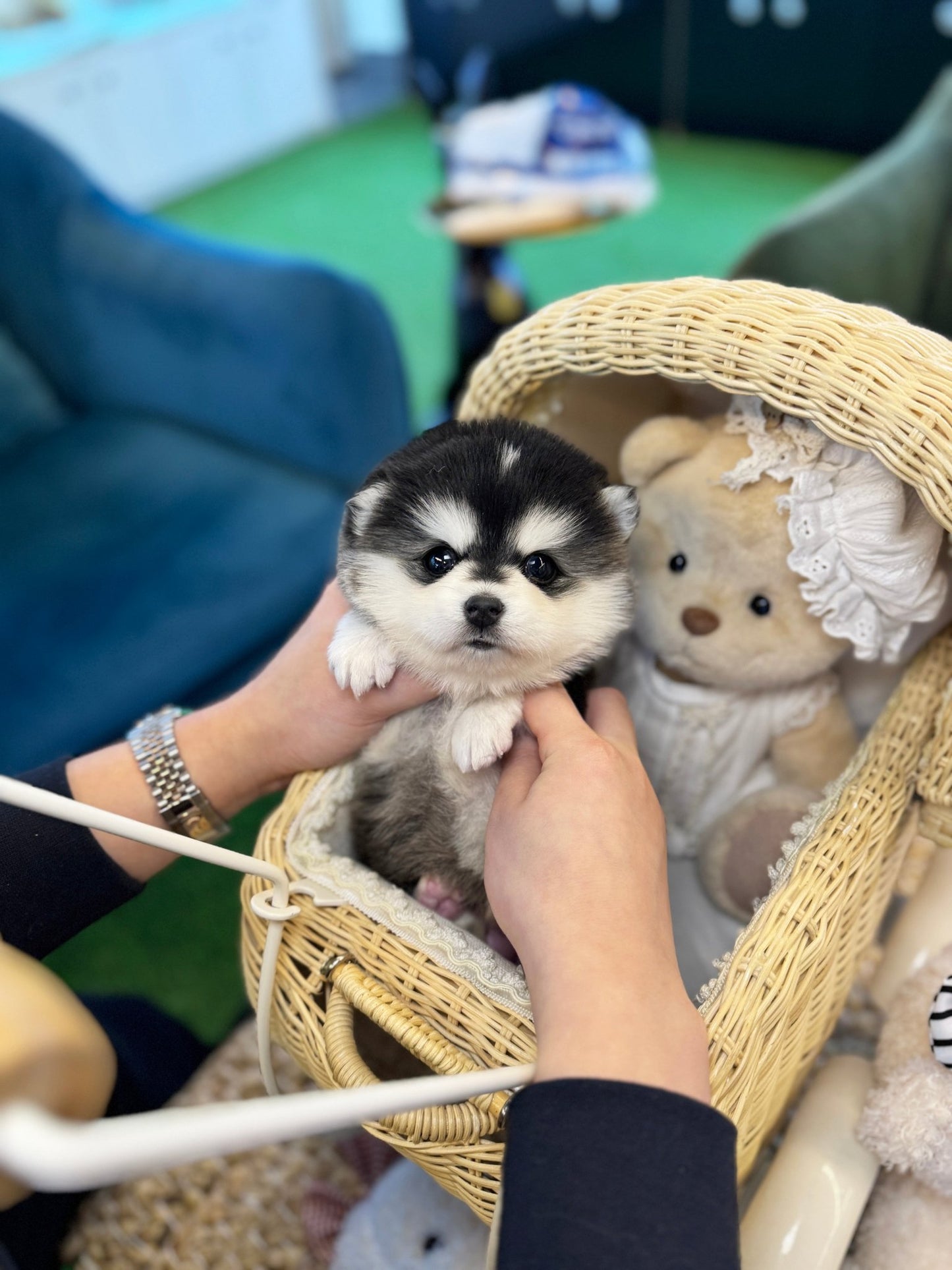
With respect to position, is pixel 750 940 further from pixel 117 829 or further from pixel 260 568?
pixel 260 568

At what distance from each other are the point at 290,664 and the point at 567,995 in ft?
1.72

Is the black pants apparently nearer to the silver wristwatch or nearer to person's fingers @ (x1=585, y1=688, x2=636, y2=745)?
the silver wristwatch

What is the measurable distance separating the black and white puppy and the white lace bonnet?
7.7 inches

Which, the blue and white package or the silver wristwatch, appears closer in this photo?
the silver wristwatch

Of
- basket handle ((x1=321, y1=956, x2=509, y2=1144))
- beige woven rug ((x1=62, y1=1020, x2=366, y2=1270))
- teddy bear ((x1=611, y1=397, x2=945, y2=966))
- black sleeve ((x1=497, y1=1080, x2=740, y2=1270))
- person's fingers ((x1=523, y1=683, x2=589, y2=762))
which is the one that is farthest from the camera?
beige woven rug ((x1=62, y1=1020, x2=366, y2=1270))

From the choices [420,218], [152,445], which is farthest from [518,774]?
[420,218]

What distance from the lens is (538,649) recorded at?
2.95 ft

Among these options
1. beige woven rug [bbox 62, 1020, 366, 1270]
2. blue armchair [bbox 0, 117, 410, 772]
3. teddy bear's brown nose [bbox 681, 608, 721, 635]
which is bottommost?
beige woven rug [bbox 62, 1020, 366, 1270]

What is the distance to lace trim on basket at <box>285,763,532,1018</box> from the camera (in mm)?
857

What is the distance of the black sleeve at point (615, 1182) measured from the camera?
0.61 m

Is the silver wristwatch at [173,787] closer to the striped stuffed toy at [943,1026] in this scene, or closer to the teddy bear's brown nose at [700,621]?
the teddy bear's brown nose at [700,621]

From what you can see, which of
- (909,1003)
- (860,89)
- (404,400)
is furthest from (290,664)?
(860,89)

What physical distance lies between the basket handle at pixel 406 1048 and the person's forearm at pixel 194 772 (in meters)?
0.27

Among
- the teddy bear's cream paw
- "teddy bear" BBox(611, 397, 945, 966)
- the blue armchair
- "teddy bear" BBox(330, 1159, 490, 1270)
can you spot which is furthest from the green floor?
"teddy bear" BBox(330, 1159, 490, 1270)
